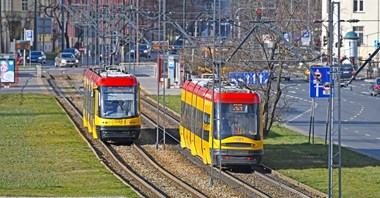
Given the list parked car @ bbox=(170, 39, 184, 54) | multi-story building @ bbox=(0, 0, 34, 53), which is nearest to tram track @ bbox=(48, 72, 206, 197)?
parked car @ bbox=(170, 39, 184, 54)

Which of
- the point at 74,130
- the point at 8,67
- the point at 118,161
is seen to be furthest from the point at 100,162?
the point at 8,67

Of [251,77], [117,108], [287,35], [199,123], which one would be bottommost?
[199,123]

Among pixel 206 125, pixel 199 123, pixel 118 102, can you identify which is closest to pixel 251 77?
pixel 118 102

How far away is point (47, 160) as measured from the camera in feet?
124

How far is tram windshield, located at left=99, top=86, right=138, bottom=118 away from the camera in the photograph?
140 feet

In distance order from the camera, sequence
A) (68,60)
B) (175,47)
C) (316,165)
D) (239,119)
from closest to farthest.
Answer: (239,119)
(316,165)
(175,47)
(68,60)

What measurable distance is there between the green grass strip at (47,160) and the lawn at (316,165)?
638 centimetres

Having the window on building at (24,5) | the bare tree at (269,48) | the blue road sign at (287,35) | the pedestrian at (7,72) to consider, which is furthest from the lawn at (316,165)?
the window on building at (24,5)

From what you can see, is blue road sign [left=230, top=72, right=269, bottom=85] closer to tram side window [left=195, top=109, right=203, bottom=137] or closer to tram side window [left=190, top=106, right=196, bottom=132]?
tram side window [left=190, top=106, right=196, bottom=132]

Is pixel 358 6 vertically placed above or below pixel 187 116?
above

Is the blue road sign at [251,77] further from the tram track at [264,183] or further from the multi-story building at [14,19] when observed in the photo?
the multi-story building at [14,19]

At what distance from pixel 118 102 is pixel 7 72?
36783mm

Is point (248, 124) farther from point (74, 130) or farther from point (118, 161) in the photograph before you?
point (74, 130)

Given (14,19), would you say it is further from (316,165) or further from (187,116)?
(316,165)
